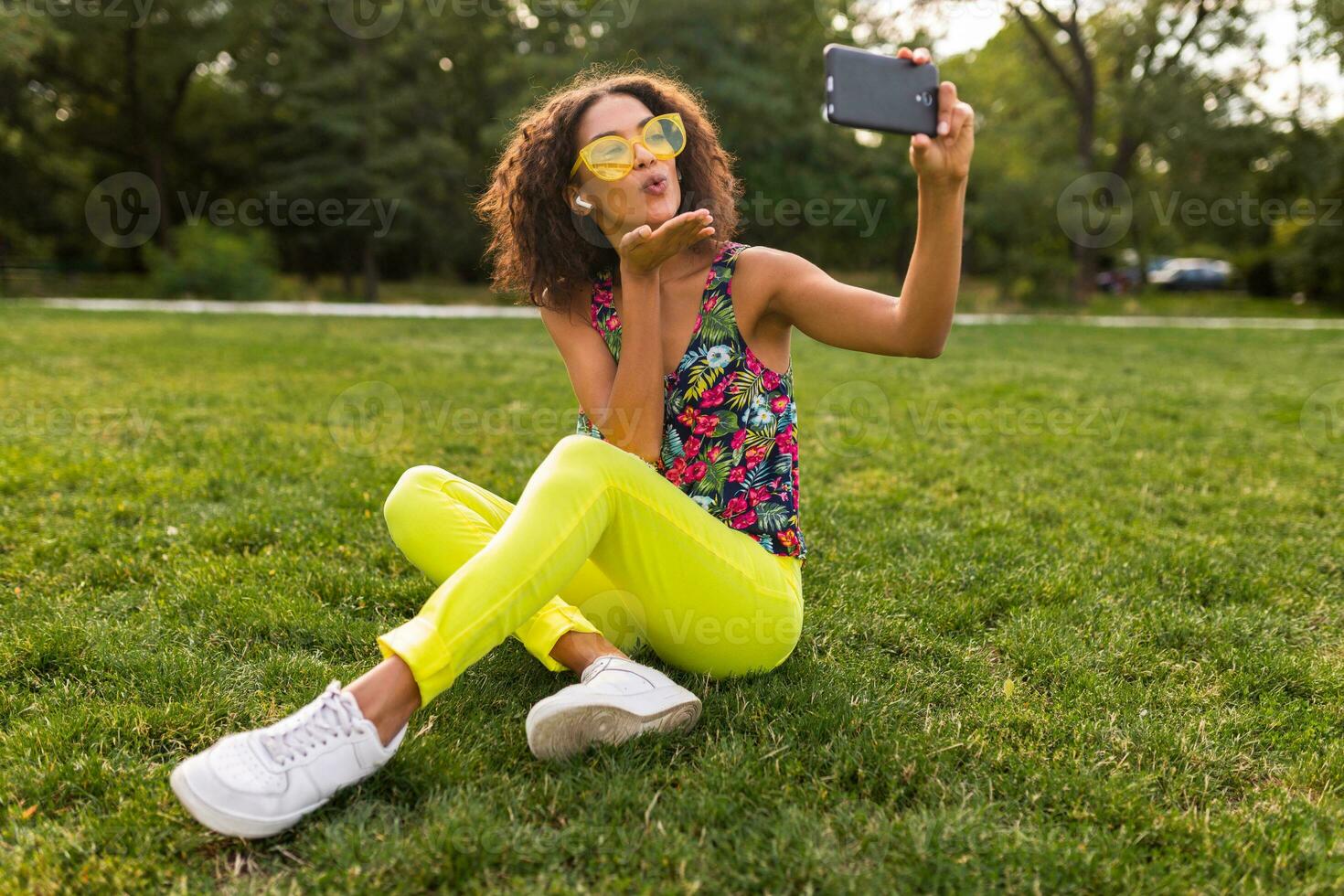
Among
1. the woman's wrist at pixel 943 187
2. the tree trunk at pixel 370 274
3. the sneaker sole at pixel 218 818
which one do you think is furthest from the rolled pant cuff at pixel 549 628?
the tree trunk at pixel 370 274

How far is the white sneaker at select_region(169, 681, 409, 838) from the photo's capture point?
162 centimetres

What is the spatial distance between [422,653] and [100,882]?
626 millimetres

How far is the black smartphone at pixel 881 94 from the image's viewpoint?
1664 mm

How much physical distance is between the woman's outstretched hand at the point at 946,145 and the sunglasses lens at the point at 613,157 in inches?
29.3

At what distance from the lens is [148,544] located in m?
3.26

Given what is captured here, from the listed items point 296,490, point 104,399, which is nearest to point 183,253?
point 104,399

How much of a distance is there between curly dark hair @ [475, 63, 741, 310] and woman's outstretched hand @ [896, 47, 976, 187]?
727 millimetres


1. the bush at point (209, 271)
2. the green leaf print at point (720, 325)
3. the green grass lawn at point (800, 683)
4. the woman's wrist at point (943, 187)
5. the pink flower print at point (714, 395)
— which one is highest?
the bush at point (209, 271)

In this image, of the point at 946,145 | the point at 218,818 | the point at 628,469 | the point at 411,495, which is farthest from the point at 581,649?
the point at 946,145

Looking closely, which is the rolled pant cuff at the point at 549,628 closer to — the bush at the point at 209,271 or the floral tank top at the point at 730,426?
the floral tank top at the point at 730,426

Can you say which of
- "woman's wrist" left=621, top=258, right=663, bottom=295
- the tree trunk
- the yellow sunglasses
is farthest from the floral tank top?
the tree trunk

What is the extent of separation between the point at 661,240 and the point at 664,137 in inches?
17.1

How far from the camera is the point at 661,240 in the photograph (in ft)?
6.32

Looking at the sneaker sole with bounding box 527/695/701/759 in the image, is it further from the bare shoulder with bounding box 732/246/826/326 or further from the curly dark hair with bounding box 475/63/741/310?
the curly dark hair with bounding box 475/63/741/310
